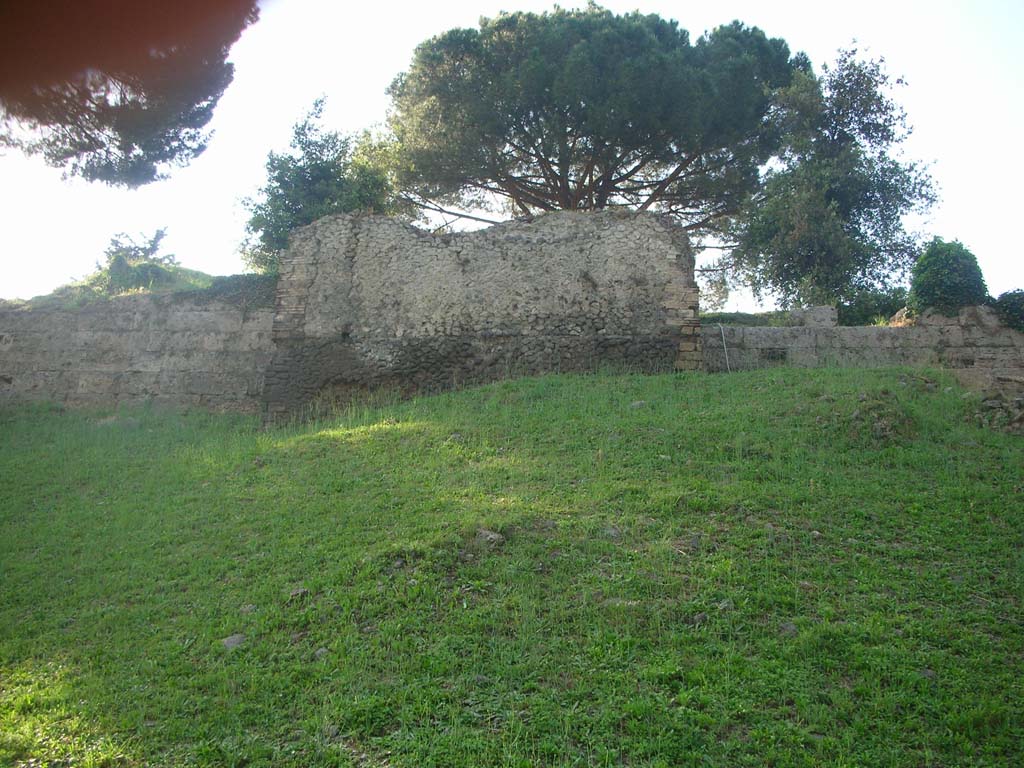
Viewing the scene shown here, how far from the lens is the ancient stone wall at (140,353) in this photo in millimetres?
14227

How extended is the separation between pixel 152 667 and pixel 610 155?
49.0ft

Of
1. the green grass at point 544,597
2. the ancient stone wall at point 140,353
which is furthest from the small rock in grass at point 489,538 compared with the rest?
the ancient stone wall at point 140,353

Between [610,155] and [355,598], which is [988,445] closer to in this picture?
[355,598]

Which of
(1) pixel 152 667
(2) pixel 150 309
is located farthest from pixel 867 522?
(2) pixel 150 309

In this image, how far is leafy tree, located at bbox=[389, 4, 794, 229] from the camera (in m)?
17.1

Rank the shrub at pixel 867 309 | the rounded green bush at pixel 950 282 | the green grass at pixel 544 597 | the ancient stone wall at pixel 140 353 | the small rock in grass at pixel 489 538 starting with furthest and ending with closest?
the shrub at pixel 867 309 < the ancient stone wall at pixel 140 353 < the rounded green bush at pixel 950 282 < the small rock in grass at pixel 489 538 < the green grass at pixel 544 597

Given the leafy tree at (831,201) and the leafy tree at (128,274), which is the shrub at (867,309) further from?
the leafy tree at (128,274)

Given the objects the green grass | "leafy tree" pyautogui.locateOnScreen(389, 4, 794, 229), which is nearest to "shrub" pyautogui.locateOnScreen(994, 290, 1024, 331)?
the green grass

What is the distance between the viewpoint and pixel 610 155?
58.0 feet

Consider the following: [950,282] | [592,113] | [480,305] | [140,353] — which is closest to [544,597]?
[480,305]

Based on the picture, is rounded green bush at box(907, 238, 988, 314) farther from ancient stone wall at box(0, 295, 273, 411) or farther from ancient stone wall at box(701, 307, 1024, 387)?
ancient stone wall at box(0, 295, 273, 411)

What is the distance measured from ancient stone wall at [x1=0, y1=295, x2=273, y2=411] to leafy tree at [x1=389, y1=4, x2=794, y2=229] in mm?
5845

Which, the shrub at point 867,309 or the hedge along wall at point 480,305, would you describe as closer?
the hedge along wall at point 480,305

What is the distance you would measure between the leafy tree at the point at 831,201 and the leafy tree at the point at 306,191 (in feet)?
25.0
